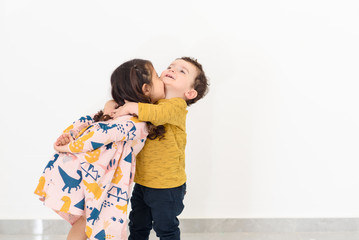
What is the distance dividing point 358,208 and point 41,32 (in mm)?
1771

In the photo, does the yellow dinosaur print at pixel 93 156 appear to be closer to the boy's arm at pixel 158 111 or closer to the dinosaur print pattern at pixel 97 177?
the dinosaur print pattern at pixel 97 177

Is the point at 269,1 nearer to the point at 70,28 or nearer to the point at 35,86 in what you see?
the point at 70,28

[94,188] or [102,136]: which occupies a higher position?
[102,136]

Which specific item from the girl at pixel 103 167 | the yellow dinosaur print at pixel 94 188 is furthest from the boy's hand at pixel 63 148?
the yellow dinosaur print at pixel 94 188

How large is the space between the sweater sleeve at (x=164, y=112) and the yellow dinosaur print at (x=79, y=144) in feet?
0.56

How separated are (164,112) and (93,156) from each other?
265mm

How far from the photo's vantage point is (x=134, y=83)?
1.18m

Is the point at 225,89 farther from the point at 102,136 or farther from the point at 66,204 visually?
the point at 66,204

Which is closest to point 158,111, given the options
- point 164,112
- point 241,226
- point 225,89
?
point 164,112

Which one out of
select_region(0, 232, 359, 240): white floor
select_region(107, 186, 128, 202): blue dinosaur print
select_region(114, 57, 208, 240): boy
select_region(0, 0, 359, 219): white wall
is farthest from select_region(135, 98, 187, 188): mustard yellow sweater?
select_region(0, 232, 359, 240): white floor

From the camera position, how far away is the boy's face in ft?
4.13

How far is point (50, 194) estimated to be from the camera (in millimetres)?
1121

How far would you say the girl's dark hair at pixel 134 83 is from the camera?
1.19 m

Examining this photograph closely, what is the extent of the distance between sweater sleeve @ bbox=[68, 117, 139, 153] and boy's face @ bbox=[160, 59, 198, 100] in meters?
0.22
